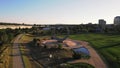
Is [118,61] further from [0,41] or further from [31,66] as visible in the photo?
[0,41]

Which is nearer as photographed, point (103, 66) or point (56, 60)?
point (103, 66)

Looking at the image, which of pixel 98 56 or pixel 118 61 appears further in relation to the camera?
pixel 98 56

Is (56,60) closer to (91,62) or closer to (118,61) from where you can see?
(91,62)

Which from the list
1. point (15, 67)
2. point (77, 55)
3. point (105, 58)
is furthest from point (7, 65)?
point (105, 58)

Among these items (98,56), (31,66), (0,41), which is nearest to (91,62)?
(98,56)

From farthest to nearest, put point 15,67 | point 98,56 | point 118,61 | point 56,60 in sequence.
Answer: point 98,56
point 56,60
point 118,61
point 15,67

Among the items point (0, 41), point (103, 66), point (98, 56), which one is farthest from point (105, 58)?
point (0, 41)

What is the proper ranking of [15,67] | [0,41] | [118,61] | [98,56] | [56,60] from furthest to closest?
1. [0,41]
2. [98,56]
3. [56,60]
4. [118,61]
5. [15,67]

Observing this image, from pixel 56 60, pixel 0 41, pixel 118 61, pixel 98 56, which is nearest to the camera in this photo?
pixel 118 61

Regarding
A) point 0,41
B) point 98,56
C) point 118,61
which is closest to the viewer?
point 118,61
